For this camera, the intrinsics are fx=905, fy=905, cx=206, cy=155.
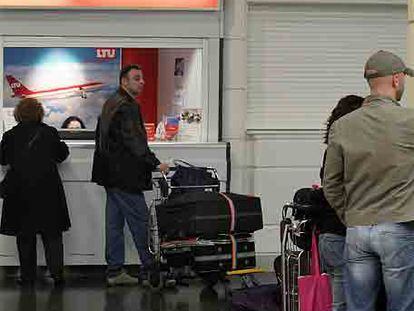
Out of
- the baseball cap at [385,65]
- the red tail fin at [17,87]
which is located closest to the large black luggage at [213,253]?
the red tail fin at [17,87]

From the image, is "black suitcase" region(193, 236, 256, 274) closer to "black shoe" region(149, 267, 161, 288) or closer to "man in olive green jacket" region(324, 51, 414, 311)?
"black shoe" region(149, 267, 161, 288)

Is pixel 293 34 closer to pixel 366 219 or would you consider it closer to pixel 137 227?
pixel 137 227

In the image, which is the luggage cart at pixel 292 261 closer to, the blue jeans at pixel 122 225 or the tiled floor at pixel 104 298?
the tiled floor at pixel 104 298

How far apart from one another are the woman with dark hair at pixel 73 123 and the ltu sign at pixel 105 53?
0.66 meters

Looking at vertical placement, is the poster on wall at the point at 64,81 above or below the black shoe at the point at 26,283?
above

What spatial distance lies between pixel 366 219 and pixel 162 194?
3.68m

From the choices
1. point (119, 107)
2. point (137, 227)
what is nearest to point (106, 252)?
point (137, 227)

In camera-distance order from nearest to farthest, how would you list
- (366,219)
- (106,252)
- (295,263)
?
(366,219), (295,263), (106,252)

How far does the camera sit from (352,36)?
931 centimetres

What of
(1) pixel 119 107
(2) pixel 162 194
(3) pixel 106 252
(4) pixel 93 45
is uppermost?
(4) pixel 93 45

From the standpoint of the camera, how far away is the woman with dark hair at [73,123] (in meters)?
8.99

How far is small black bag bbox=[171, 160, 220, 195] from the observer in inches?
309

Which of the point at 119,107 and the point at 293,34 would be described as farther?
the point at 293,34

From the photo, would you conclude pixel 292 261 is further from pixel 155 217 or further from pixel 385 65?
pixel 155 217
